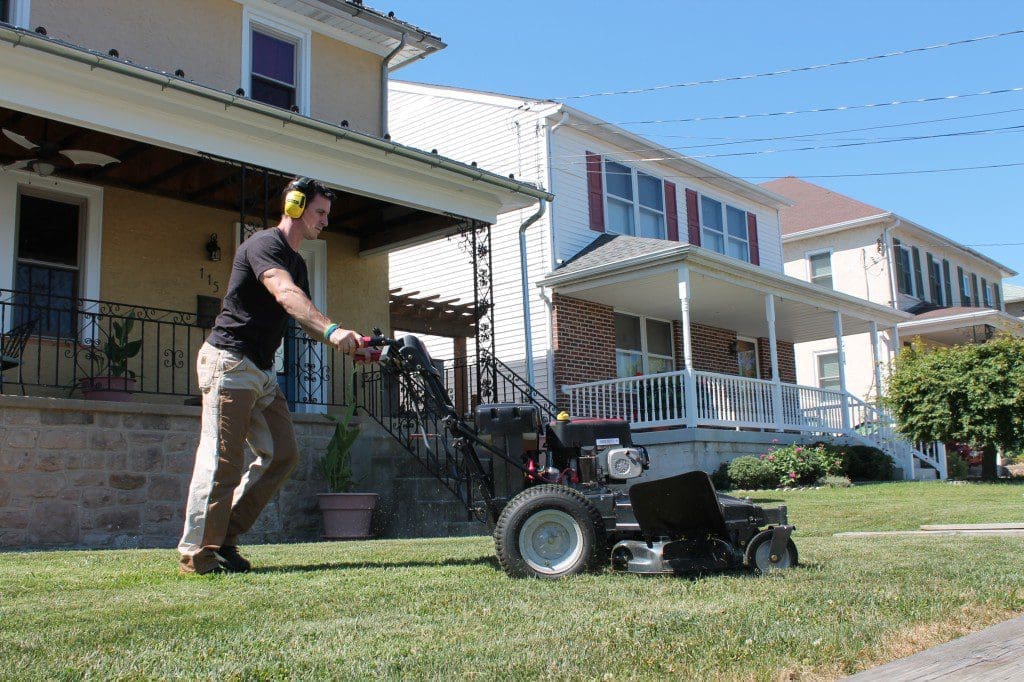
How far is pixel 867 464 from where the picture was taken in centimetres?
1684

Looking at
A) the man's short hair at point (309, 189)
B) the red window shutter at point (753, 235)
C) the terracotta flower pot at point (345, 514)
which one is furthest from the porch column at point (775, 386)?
the man's short hair at point (309, 189)

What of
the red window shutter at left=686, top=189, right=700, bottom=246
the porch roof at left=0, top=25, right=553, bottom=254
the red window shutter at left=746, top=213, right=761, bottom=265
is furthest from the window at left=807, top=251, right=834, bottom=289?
the porch roof at left=0, top=25, right=553, bottom=254

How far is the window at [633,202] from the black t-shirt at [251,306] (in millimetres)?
14441

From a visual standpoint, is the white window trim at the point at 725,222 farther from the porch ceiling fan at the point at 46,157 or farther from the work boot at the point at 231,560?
the work boot at the point at 231,560

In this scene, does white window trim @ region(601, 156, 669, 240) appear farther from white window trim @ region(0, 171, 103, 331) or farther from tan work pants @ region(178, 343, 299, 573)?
tan work pants @ region(178, 343, 299, 573)

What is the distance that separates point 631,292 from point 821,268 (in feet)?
39.9

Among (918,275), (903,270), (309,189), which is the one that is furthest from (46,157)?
(918,275)

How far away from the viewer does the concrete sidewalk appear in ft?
8.14

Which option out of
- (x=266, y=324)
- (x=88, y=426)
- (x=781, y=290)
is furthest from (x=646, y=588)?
(x=781, y=290)

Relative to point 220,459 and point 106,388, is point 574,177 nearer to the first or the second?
point 106,388

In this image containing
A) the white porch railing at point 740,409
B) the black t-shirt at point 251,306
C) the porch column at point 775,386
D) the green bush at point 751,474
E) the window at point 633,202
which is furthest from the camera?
the window at point 633,202

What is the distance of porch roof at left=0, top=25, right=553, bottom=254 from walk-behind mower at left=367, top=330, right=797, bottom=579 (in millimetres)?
5482

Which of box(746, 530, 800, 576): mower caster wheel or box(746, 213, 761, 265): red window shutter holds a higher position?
box(746, 213, 761, 265): red window shutter

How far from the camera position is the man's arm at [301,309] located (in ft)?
14.5
